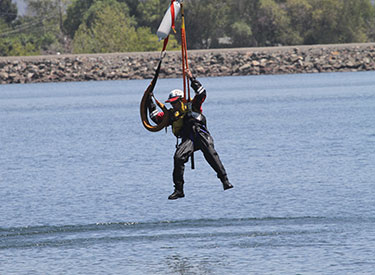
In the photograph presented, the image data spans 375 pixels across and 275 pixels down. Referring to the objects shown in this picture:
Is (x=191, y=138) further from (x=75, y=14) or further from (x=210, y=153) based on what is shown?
(x=75, y=14)

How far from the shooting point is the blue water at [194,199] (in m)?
21.1

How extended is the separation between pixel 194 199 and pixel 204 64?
289 ft

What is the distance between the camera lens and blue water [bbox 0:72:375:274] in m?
21.1

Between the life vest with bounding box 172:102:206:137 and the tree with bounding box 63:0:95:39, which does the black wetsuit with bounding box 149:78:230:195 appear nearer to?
the life vest with bounding box 172:102:206:137

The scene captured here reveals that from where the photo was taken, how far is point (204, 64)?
116812 millimetres

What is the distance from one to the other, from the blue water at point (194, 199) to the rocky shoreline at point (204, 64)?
5139 centimetres

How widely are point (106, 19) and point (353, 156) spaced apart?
105 metres

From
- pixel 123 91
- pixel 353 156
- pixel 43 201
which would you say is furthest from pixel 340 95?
pixel 43 201

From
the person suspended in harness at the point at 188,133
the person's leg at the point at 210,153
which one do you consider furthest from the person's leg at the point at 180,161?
the person's leg at the point at 210,153

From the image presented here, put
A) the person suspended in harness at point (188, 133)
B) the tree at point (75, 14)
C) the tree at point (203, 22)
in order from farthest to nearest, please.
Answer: the tree at point (75, 14), the tree at point (203, 22), the person suspended in harness at point (188, 133)

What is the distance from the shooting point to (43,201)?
3031cm

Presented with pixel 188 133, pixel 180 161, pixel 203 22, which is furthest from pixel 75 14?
pixel 180 161

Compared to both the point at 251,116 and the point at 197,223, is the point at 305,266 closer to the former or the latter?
the point at 197,223

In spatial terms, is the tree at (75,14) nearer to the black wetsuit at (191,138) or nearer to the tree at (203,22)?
the tree at (203,22)
